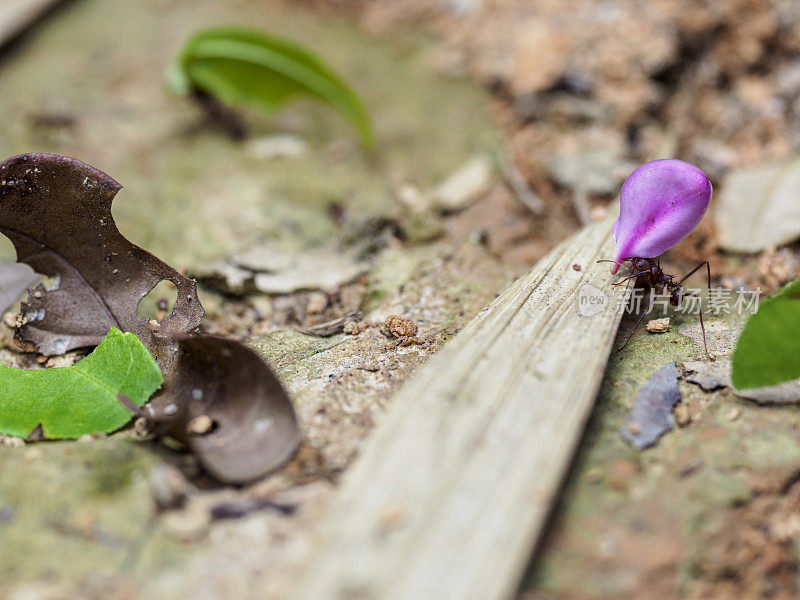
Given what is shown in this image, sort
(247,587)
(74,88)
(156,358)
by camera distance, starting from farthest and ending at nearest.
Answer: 1. (74,88)
2. (156,358)
3. (247,587)

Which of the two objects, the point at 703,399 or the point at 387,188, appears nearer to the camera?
the point at 703,399

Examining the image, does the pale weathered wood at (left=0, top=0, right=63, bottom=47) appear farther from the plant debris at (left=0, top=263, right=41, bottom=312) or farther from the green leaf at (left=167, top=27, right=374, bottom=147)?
the plant debris at (left=0, top=263, right=41, bottom=312)

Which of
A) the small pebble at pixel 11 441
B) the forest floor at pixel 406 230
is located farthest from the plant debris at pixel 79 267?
the small pebble at pixel 11 441

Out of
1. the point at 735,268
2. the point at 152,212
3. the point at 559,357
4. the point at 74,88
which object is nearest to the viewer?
the point at 559,357

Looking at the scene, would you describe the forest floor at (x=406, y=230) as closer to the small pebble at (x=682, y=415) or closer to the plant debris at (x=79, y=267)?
the small pebble at (x=682, y=415)

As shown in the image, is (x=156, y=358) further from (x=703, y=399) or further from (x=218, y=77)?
(x=218, y=77)

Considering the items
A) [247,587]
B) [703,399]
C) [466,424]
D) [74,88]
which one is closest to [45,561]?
[247,587]

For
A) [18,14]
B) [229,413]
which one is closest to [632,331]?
[229,413]
